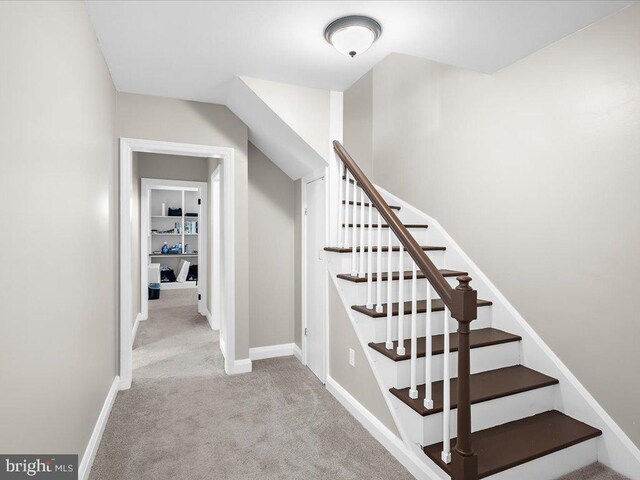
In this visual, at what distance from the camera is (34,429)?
1.28 meters

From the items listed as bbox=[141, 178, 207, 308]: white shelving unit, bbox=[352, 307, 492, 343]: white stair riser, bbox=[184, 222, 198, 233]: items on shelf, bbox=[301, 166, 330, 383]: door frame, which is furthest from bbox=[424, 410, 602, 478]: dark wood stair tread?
bbox=[184, 222, 198, 233]: items on shelf

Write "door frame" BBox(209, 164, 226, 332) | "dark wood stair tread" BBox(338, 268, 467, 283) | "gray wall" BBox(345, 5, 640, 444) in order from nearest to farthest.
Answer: "gray wall" BBox(345, 5, 640, 444)
"dark wood stair tread" BBox(338, 268, 467, 283)
"door frame" BBox(209, 164, 226, 332)

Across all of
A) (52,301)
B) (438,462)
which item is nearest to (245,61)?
(52,301)

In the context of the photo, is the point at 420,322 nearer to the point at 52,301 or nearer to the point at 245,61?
the point at 52,301

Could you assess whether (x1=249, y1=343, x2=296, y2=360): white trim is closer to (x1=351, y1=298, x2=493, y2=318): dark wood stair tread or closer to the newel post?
(x1=351, y1=298, x2=493, y2=318): dark wood stair tread

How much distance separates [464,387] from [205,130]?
9.78 feet

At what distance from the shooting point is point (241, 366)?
347 centimetres

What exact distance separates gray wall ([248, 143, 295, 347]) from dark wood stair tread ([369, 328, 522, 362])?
1880 millimetres

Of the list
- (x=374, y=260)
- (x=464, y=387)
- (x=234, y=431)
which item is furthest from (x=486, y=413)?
(x=234, y=431)

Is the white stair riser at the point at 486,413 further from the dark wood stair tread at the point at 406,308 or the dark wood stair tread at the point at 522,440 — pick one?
the dark wood stair tread at the point at 406,308

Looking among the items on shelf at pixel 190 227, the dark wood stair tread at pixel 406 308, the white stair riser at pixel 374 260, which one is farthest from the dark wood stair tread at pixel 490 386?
the items on shelf at pixel 190 227

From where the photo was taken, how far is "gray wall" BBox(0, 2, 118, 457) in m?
1.11

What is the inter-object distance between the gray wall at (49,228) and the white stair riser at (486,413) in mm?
1609

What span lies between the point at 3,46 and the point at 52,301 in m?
0.92
